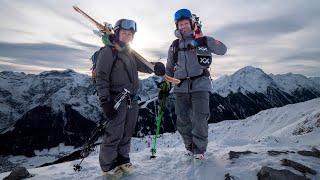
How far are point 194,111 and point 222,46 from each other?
5.83 feet

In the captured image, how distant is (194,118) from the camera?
328 inches

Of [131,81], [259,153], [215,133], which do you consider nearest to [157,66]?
[131,81]

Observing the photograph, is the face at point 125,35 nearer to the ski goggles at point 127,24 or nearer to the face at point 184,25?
the ski goggles at point 127,24

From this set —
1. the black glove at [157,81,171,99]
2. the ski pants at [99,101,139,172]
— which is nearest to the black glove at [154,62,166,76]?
the black glove at [157,81,171,99]

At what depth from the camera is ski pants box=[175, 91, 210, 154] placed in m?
8.25

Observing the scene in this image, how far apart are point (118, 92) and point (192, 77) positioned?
206cm

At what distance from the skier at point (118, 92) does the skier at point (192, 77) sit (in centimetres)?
86

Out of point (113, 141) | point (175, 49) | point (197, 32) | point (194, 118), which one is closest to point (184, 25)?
point (197, 32)

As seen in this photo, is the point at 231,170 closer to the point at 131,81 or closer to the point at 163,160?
the point at 163,160

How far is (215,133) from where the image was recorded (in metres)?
36.2

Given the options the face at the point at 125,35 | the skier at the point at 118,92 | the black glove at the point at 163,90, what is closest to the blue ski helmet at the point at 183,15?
the skier at the point at 118,92

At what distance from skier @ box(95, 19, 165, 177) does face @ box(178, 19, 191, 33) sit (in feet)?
4.27

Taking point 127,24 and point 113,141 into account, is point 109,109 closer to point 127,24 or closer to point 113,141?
point 113,141

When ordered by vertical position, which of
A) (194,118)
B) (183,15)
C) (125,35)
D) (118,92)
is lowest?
(194,118)
